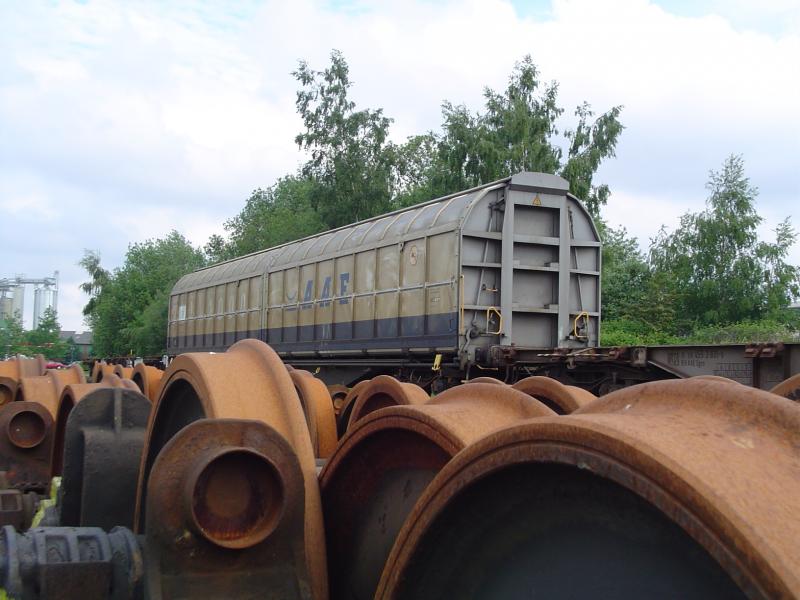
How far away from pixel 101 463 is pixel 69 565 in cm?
125

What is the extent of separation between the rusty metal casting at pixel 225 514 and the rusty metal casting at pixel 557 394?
4.97 ft

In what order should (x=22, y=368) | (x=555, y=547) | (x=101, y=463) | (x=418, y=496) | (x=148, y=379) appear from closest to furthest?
(x=555, y=547), (x=418, y=496), (x=101, y=463), (x=148, y=379), (x=22, y=368)

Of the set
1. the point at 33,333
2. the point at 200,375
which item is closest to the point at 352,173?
the point at 33,333

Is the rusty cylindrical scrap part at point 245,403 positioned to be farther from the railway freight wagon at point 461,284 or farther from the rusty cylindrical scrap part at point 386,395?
the railway freight wagon at point 461,284

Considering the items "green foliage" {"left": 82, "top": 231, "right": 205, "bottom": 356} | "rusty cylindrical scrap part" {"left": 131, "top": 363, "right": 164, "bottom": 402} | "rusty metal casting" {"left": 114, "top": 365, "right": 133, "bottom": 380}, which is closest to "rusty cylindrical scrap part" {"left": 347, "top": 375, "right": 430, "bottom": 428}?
"rusty cylindrical scrap part" {"left": 131, "top": 363, "right": 164, "bottom": 402}

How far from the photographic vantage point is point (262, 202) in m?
69.5

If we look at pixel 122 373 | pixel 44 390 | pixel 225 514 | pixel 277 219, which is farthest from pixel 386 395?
pixel 277 219

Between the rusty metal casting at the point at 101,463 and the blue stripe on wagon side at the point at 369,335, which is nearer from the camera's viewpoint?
the rusty metal casting at the point at 101,463

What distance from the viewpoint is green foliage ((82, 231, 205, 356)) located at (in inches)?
1871

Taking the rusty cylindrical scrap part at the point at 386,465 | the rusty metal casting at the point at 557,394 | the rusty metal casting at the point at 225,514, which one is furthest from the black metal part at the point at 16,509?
the rusty metal casting at the point at 557,394

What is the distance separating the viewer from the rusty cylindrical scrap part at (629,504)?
45.8 inches

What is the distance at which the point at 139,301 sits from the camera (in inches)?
2247

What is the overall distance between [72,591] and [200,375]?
33.0 inches

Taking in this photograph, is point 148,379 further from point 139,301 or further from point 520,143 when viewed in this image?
point 139,301
